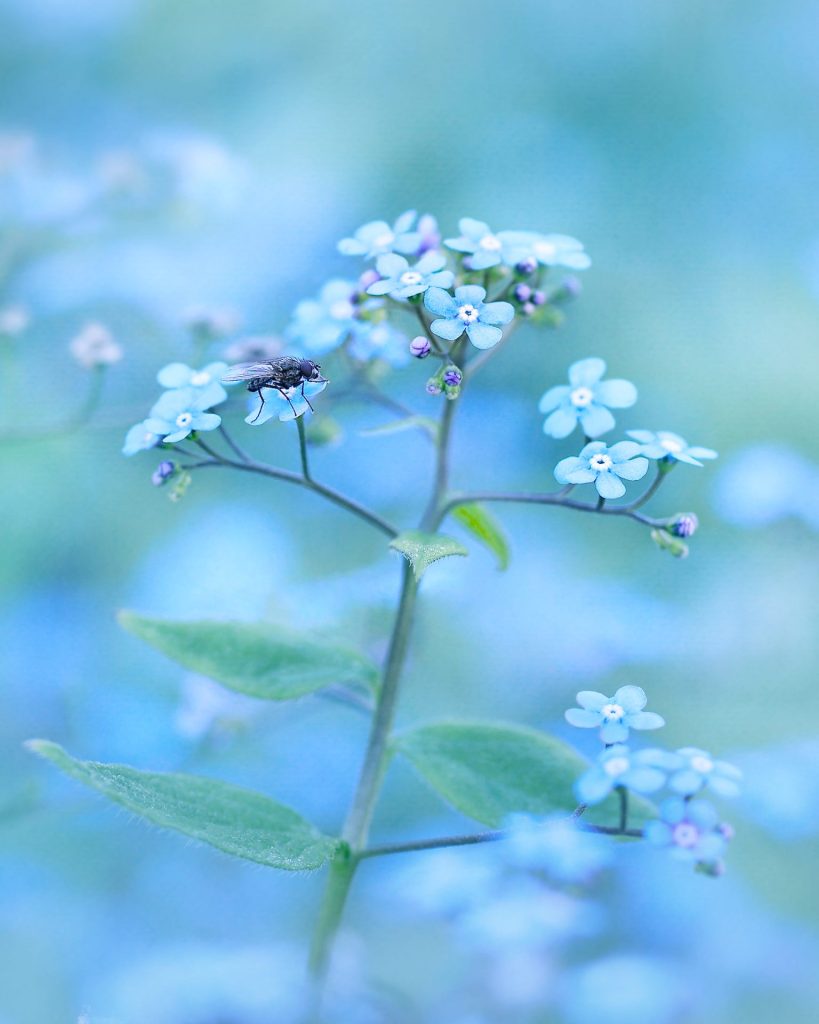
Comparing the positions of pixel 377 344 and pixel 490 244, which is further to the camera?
pixel 377 344

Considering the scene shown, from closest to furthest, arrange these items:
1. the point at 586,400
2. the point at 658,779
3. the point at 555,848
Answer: the point at 658,779, the point at 586,400, the point at 555,848

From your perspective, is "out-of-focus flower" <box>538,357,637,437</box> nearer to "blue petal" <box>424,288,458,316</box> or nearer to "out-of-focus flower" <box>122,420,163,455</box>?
"blue petal" <box>424,288,458,316</box>

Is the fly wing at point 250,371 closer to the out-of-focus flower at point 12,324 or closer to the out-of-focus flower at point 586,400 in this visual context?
the out-of-focus flower at point 586,400

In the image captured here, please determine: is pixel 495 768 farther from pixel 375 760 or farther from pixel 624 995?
pixel 624 995

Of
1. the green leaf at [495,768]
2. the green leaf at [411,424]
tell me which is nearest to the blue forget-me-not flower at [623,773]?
the green leaf at [495,768]

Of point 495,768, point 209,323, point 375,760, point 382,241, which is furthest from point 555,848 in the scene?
point 209,323

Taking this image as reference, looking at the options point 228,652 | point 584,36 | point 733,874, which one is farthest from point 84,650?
point 584,36

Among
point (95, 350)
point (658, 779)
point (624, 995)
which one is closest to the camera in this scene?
point (658, 779)
